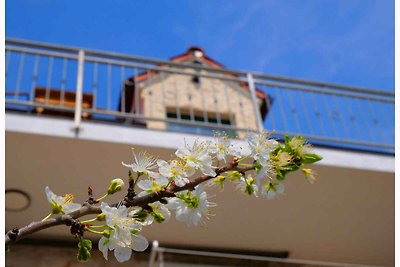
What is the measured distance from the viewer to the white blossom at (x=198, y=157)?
97 centimetres

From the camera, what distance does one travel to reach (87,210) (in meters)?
0.83

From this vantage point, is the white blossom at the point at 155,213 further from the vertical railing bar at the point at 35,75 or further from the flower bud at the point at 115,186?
the vertical railing bar at the point at 35,75

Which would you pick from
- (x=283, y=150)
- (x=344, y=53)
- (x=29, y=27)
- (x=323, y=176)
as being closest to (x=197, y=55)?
(x=344, y=53)

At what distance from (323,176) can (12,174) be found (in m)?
2.05

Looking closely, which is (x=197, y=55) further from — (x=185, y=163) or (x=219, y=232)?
(x=185, y=163)

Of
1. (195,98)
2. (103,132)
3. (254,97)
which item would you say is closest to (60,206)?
(103,132)

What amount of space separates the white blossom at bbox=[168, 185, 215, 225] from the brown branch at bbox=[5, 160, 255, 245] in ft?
0.11

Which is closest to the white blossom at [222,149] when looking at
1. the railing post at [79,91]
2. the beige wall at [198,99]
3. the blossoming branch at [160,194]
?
the blossoming branch at [160,194]

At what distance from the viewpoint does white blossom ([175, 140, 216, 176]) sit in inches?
38.1

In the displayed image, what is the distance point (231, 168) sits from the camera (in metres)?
1.00

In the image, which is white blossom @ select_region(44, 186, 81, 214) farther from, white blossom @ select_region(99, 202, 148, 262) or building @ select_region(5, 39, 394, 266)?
building @ select_region(5, 39, 394, 266)

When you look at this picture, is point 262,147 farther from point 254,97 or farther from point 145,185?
point 254,97

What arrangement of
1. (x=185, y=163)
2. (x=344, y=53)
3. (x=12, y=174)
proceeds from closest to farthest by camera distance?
(x=185, y=163) < (x=12, y=174) < (x=344, y=53)

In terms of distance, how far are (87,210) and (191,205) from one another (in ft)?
0.70
